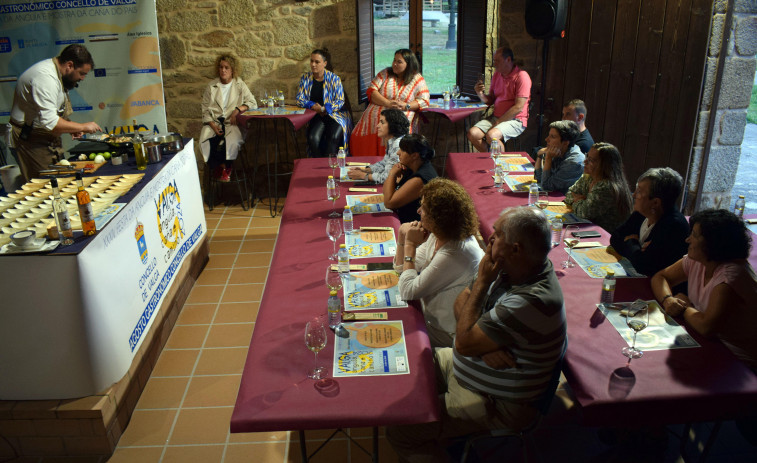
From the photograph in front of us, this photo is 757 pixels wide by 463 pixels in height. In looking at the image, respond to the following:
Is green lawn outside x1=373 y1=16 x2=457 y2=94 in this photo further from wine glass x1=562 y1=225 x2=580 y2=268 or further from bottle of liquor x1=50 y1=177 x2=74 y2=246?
bottle of liquor x1=50 y1=177 x2=74 y2=246

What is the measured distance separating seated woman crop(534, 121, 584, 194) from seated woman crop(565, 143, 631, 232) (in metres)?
0.51

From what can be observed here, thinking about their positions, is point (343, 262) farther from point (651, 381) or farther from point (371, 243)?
point (651, 381)

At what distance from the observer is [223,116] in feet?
21.6

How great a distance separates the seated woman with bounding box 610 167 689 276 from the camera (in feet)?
9.59

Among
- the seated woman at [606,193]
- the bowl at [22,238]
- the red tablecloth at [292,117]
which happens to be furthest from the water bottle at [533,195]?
the red tablecloth at [292,117]

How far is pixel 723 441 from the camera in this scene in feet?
9.45

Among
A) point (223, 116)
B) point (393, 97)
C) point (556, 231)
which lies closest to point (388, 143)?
point (556, 231)

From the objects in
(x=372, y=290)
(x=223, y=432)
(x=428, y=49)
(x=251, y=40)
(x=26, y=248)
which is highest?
(x=251, y=40)

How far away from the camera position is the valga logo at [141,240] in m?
3.49

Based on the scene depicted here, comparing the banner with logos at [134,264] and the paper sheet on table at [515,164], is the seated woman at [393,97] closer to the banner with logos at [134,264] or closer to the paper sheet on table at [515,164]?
the paper sheet on table at [515,164]

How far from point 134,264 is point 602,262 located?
266cm

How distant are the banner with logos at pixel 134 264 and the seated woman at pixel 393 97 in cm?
236

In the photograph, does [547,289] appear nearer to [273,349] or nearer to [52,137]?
[273,349]

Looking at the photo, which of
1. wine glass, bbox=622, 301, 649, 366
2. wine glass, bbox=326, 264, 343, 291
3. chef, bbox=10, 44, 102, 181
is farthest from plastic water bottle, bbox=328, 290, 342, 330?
chef, bbox=10, 44, 102, 181
